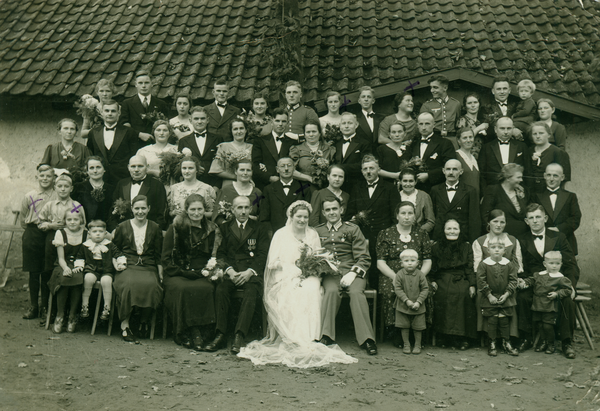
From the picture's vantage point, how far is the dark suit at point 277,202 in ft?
26.6

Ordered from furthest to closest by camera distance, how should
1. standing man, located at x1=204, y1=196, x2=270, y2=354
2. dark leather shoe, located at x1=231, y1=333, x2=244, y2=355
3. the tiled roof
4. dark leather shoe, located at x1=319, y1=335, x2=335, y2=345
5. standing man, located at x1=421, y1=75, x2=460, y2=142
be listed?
the tiled roof < standing man, located at x1=421, y1=75, x2=460, y2=142 < standing man, located at x1=204, y1=196, x2=270, y2=354 < dark leather shoe, located at x1=319, y1=335, x2=335, y2=345 < dark leather shoe, located at x1=231, y1=333, x2=244, y2=355

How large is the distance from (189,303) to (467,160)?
12.9 ft

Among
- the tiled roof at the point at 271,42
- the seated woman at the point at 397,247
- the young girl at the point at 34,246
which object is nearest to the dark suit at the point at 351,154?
the seated woman at the point at 397,247

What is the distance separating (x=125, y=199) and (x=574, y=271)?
5.36 metres

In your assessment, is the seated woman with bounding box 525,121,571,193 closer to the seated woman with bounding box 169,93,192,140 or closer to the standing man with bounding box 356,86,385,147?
the standing man with bounding box 356,86,385,147

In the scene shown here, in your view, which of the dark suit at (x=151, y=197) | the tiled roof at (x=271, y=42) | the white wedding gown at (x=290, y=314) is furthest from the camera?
the tiled roof at (x=271, y=42)

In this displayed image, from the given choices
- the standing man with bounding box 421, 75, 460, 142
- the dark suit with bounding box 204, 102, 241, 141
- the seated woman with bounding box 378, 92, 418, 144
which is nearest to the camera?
the seated woman with bounding box 378, 92, 418, 144

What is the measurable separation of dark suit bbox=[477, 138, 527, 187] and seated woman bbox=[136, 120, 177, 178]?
13.1ft

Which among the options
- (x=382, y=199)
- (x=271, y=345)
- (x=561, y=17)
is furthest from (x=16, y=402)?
(x=561, y=17)

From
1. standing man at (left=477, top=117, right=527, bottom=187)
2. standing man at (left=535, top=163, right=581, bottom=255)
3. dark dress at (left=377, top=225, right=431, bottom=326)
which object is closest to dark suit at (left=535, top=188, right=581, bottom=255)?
standing man at (left=535, top=163, right=581, bottom=255)

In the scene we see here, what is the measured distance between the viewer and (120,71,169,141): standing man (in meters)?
9.01

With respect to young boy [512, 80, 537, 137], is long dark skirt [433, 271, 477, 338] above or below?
below

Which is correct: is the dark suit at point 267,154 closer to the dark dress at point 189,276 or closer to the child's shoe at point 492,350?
the dark dress at point 189,276

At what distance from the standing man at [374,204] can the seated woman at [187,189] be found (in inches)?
68.8
